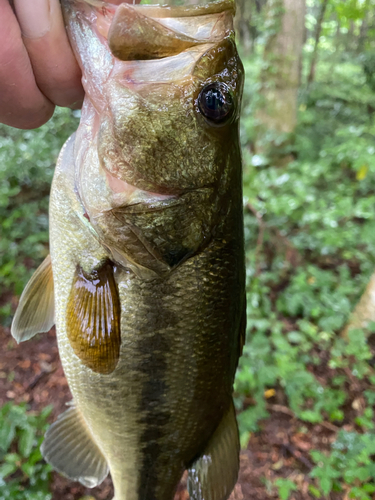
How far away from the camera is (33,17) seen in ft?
2.77

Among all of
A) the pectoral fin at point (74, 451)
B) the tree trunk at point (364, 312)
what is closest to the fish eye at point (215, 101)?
the pectoral fin at point (74, 451)

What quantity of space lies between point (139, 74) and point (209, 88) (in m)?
0.19

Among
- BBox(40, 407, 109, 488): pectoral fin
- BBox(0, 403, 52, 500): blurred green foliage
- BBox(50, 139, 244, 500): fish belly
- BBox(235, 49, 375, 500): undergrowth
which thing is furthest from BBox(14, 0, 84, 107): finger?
BBox(235, 49, 375, 500): undergrowth

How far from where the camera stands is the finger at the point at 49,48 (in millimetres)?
842

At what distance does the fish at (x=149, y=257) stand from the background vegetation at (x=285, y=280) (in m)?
1.35

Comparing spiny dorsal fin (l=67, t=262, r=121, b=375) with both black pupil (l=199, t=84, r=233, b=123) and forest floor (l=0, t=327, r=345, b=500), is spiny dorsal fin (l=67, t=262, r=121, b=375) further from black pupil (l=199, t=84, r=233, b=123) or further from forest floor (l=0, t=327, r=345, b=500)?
forest floor (l=0, t=327, r=345, b=500)

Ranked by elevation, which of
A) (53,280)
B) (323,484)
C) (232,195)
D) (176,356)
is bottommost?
(323,484)

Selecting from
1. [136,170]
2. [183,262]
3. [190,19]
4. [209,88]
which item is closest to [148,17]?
[190,19]

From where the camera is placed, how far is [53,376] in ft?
10.4

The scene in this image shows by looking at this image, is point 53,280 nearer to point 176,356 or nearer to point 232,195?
point 176,356

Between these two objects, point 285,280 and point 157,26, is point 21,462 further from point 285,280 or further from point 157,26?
point 285,280

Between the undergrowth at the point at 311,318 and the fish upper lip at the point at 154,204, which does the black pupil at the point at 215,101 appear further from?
the undergrowth at the point at 311,318

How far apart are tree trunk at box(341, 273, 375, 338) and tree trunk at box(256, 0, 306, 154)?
235cm

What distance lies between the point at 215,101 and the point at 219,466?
1.32 metres
